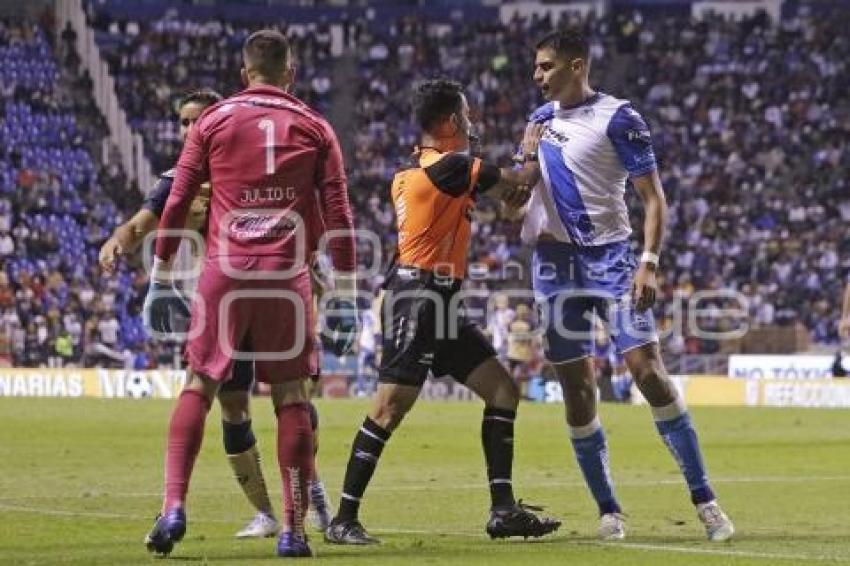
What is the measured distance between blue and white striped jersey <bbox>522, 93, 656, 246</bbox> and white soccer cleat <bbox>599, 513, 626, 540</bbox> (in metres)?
1.52

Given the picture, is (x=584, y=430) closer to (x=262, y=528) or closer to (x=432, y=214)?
(x=432, y=214)

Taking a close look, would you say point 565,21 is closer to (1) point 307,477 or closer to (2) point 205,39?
(2) point 205,39

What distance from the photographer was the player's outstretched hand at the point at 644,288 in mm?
10292

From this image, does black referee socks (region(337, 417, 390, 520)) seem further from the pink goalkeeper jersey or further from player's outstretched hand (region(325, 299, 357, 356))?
the pink goalkeeper jersey

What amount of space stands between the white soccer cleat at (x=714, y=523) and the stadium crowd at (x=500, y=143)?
26232mm

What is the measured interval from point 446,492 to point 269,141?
5611 mm

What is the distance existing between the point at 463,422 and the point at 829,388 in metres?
10.2

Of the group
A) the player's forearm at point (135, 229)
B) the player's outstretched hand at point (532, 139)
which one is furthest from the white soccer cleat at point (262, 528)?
the player's outstretched hand at point (532, 139)

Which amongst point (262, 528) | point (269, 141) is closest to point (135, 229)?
point (269, 141)

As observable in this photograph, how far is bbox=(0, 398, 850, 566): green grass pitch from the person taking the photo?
9.73m

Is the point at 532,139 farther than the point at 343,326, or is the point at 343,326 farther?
the point at 532,139

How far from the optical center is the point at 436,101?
34.5ft

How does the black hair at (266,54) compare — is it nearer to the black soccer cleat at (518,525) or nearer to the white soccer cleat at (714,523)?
the black soccer cleat at (518,525)

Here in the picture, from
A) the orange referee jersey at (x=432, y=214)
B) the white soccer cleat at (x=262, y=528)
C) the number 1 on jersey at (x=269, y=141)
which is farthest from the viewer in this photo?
the white soccer cleat at (x=262, y=528)
